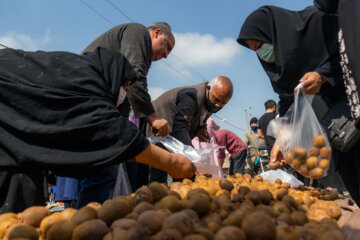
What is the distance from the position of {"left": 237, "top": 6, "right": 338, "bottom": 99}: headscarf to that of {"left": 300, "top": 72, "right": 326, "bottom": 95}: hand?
26 centimetres

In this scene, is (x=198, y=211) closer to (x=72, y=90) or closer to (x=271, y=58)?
(x=72, y=90)

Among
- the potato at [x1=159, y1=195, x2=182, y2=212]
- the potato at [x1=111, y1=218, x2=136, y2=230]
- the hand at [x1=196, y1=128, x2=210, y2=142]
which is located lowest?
the hand at [x1=196, y1=128, x2=210, y2=142]

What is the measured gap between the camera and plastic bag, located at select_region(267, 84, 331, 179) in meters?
2.43

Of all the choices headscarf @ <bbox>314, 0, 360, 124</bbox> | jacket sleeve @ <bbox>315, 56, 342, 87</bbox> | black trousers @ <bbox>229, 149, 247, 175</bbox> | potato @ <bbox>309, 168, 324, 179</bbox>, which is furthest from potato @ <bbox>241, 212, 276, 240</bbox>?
black trousers @ <bbox>229, 149, 247, 175</bbox>

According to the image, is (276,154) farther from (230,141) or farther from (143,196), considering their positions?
(230,141)

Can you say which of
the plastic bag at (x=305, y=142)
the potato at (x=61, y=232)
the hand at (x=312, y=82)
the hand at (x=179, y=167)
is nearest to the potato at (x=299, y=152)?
the plastic bag at (x=305, y=142)

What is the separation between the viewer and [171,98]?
13.4ft

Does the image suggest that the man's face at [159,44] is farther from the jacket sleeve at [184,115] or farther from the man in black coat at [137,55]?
the jacket sleeve at [184,115]

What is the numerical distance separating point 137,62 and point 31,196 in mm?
1641

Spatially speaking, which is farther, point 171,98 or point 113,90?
point 171,98

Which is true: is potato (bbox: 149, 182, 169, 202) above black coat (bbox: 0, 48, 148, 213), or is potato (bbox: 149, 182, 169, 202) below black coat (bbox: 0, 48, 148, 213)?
below

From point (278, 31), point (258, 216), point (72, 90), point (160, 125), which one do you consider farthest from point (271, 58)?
point (258, 216)

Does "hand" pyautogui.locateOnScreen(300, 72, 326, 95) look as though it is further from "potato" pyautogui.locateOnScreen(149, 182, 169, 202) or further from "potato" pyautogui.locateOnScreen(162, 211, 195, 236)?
"potato" pyautogui.locateOnScreen(162, 211, 195, 236)

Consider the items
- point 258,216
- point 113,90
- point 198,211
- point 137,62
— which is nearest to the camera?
point 258,216
